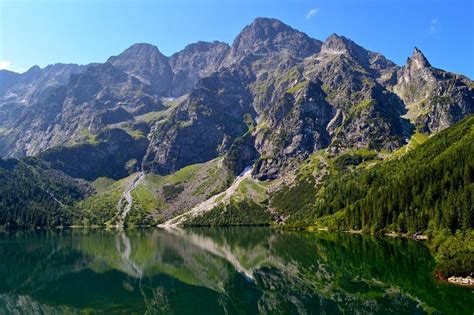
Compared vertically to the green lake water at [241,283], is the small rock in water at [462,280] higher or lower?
higher

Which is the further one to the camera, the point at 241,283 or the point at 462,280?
the point at 241,283

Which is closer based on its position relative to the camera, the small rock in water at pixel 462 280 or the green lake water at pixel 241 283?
the green lake water at pixel 241 283

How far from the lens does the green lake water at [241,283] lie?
198 feet

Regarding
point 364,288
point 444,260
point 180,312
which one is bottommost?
point 180,312

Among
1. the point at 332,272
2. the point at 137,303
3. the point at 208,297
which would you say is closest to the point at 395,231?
the point at 332,272

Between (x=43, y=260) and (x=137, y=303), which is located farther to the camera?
(x=43, y=260)

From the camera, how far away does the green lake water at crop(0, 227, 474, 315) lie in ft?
198

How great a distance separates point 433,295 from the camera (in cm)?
6109

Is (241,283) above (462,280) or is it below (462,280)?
below

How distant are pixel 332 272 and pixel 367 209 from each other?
4164 inches

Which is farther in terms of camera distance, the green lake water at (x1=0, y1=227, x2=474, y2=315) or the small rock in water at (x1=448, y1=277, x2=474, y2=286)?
the small rock in water at (x1=448, y1=277, x2=474, y2=286)

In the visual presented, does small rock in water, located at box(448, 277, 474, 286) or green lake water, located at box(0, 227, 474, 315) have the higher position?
small rock in water, located at box(448, 277, 474, 286)

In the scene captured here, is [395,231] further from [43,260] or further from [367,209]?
[43,260]

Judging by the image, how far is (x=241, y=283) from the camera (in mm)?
83312
